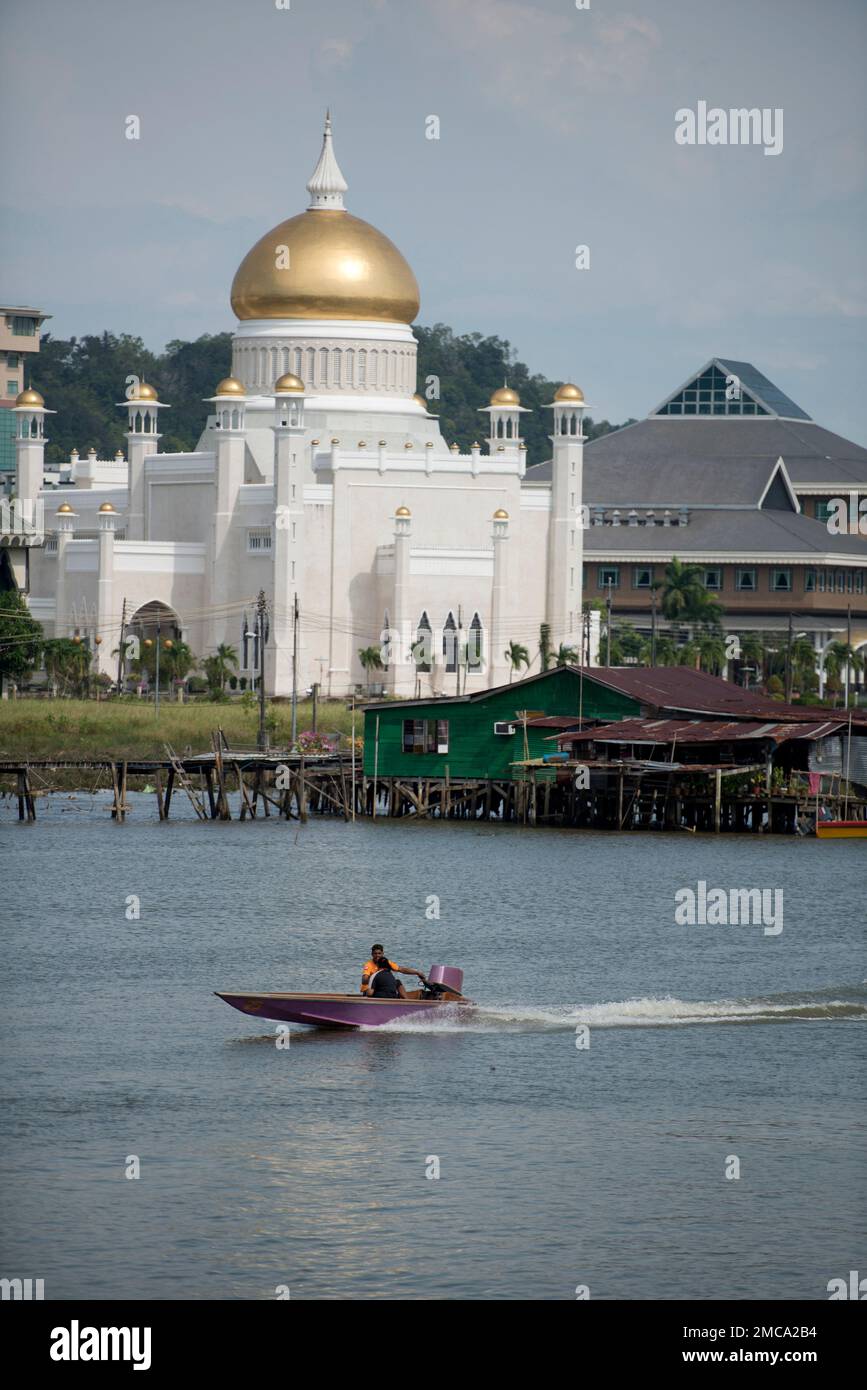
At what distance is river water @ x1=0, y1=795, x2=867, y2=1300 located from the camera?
25172 mm

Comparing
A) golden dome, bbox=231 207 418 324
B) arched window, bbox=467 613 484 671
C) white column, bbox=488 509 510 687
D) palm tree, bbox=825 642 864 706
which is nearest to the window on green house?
arched window, bbox=467 613 484 671

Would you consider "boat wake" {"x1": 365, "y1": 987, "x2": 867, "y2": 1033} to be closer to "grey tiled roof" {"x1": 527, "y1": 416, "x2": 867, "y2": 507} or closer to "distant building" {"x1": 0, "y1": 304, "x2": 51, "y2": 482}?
"grey tiled roof" {"x1": 527, "y1": 416, "x2": 867, "y2": 507}

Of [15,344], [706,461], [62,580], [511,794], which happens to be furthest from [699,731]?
[15,344]

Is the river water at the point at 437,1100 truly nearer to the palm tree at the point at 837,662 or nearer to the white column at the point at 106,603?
the white column at the point at 106,603

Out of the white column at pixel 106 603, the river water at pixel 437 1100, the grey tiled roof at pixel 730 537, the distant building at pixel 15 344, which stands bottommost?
the river water at pixel 437 1100

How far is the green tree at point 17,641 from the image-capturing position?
89312 mm

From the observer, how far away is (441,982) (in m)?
36.1

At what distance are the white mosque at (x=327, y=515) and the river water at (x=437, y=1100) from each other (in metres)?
46.4

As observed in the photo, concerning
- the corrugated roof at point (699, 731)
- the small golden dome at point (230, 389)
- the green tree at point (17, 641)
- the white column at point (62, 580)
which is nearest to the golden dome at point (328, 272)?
the small golden dome at point (230, 389)

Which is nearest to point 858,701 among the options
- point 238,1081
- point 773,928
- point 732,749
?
point 732,749

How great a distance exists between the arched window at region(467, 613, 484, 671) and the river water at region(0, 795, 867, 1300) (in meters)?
46.5

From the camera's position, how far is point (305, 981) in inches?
1607
